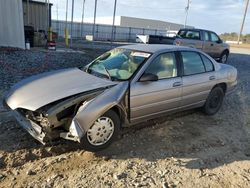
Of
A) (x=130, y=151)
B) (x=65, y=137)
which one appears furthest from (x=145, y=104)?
(x=65, y=137)

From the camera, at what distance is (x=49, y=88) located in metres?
3.97

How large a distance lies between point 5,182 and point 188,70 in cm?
368

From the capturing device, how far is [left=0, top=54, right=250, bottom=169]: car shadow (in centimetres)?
387

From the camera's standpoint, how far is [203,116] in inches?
231

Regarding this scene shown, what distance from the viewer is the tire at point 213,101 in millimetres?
5828

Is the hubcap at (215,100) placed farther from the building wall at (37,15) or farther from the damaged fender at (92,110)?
the building wall at (37,15)

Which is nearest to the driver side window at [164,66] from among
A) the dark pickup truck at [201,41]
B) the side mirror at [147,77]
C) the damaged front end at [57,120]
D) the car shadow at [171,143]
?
the side mirror at [147,77]

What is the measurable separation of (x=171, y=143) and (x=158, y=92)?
0.88 metres

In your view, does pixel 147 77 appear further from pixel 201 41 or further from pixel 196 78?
pixel 201 41

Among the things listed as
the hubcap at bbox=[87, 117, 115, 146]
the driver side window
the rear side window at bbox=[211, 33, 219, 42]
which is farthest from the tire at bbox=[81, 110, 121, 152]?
the rear side window at bbox=[211, 33, 219, 42]

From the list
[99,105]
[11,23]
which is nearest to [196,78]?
[99,105]

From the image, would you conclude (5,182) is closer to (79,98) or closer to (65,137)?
(65,137)

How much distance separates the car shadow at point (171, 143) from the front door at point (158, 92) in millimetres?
396

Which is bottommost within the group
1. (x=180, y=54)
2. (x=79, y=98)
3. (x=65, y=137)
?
(x=65, y=137)
